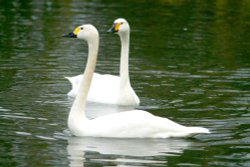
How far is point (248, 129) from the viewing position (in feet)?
42.7

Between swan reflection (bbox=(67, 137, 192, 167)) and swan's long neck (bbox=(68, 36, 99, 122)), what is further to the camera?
swan's long neck (bbox=(68, 36, 99, 122))

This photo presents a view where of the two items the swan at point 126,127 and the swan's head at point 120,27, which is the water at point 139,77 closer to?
the swan at point 126,127

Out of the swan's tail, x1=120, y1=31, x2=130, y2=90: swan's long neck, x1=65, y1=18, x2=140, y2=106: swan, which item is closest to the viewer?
the swan's tail

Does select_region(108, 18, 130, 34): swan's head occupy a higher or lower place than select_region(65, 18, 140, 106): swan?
higher

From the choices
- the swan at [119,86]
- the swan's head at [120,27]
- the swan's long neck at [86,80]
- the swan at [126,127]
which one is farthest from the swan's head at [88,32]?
the swan's head at [120,27]

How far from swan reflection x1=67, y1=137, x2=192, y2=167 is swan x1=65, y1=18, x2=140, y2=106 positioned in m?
3.25

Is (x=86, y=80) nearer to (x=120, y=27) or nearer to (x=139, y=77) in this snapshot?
(x=120, y=27)

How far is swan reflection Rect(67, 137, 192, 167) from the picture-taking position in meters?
11.1

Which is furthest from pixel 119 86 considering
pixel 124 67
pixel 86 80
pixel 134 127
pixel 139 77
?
pixel 134 127

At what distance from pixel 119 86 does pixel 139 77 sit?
1.84 metres

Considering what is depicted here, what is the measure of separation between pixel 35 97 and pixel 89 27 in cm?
310

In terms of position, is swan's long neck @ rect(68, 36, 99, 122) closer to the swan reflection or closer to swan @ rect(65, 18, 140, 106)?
the swan reflection

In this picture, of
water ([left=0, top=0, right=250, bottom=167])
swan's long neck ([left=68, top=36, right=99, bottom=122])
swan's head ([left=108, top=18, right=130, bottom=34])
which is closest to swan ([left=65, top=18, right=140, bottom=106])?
swan's head ([left=108, top=18, right=130, bottom=34])

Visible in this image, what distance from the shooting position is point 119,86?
52.3 ft
